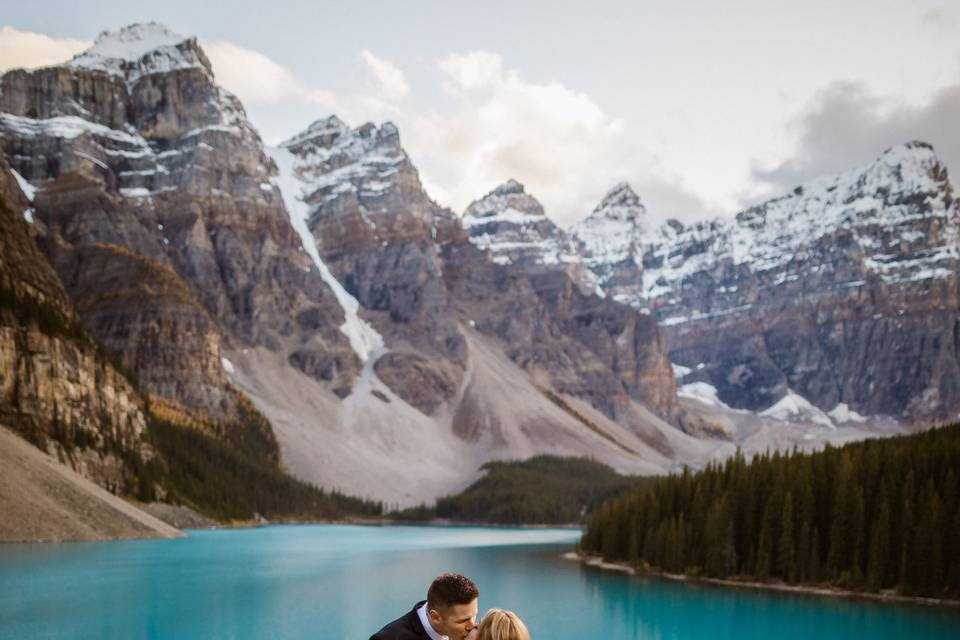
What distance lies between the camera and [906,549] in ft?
214

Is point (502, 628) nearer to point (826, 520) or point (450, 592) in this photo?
point (450, 592)

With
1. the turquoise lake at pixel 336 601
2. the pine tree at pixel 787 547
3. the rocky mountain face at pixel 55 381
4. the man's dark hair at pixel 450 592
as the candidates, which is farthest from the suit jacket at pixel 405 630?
the rocky mountain face at pixel 55 381

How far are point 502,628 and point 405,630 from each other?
46.9 inches

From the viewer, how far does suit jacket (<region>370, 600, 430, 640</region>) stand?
9.43 meters

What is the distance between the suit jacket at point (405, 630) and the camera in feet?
30.9

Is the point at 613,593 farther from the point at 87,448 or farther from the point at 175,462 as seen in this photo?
the point at 175,462

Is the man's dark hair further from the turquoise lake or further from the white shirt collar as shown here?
A: the turquoise lake

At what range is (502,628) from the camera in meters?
8.70

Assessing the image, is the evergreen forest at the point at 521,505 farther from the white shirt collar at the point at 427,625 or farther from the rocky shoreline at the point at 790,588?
the white shirt collar at the point at 427,625

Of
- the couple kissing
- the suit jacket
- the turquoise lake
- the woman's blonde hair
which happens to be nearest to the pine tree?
the turquoise lake

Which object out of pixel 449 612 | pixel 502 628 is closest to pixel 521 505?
pixel 449 612

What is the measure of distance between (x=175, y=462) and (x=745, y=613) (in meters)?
88.2

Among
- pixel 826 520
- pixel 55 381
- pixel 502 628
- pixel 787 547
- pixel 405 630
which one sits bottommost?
pixel 405 630

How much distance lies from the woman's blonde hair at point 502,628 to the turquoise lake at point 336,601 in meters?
36.0
